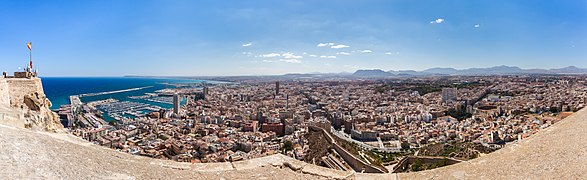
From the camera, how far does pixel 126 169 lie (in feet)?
9.66

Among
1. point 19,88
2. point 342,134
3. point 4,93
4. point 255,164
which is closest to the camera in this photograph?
point 255,164

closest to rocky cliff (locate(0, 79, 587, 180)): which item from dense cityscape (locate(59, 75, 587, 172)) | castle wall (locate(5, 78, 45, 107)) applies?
castle wall (locate(5, 78, 45, 107))

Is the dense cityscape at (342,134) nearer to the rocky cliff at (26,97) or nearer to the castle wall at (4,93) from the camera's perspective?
the rocky cliff at (26,97)

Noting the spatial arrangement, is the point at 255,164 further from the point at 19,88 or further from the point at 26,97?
the point at 19,88

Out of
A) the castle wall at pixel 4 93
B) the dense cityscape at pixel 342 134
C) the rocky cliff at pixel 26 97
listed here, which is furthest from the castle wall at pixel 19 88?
the dense cityscape at pixel 342 134

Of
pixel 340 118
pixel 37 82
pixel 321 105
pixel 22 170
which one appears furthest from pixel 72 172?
pixel 321 105

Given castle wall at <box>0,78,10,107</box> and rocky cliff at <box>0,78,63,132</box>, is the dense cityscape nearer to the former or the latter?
rocky cliff at <box>0,78,63,132</box>

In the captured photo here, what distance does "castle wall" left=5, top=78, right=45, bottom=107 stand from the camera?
263 inches

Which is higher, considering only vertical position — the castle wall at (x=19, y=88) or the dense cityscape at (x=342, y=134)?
the castle wall at (x=19, y=88)

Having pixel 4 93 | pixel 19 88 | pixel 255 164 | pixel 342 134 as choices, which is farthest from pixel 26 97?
pixel 342 134

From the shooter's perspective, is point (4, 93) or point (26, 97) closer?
point (4, 93)

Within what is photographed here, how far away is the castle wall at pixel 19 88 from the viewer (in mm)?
6672

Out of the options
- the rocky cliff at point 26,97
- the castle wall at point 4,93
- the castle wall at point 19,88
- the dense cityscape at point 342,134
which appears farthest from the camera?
the dense cityscape at point 342,134

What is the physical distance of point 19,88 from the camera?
22.8 ft
